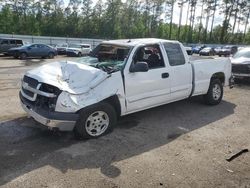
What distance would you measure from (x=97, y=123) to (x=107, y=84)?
0.74 meters

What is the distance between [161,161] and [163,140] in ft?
3.02

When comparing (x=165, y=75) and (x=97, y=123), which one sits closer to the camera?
(x=97, y=123)

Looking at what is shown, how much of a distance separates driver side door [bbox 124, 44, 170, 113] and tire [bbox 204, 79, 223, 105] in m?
1.93

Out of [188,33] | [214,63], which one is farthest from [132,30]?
[214,63]

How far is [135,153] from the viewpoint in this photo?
5160mm

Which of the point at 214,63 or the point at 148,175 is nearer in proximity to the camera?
the point at 148,175

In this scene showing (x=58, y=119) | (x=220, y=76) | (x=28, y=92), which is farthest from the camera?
(x=220, y=76)

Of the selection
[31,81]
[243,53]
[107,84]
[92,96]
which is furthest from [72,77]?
[243,53]

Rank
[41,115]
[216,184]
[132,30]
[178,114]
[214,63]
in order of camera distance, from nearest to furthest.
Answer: [216,184] < [41,115] < [178,114] < [214,63] < [132,30]

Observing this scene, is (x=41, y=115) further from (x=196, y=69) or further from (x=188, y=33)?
(x=188, y=33)

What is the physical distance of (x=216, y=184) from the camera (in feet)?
14.0

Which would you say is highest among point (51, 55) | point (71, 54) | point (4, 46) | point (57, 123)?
point (57, 123)

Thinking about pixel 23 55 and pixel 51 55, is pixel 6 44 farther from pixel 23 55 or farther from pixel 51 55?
pixel 51 55

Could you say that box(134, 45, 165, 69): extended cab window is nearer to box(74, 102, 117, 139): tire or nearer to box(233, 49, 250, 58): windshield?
box(74, 102, 117, 139): tire
